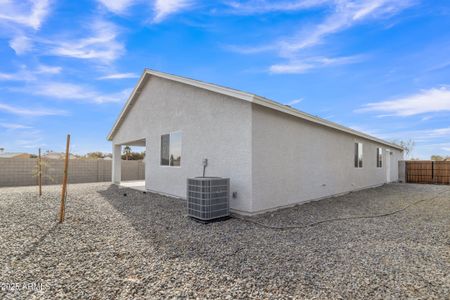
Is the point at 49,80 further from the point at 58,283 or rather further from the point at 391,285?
the point at 391,285

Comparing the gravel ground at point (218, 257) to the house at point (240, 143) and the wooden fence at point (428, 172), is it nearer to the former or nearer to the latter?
the house at point (240, 143)

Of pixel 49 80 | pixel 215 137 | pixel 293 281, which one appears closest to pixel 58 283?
pixel 293 281

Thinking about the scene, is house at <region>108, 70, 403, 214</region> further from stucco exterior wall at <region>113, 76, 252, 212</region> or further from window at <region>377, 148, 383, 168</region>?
window at <region>377, 148, 383, 168</region>

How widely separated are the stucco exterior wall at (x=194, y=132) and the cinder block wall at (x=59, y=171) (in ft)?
20.0

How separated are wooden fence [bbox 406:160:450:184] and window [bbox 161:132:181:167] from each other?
17880mm

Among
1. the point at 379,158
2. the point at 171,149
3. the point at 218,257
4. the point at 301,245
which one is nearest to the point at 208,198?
the point at 218,257

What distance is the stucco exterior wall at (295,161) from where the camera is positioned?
18.1ft

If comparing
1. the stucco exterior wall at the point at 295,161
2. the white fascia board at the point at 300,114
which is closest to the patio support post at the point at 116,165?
the stucco exterior wall at the point at 295,161

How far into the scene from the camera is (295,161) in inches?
265

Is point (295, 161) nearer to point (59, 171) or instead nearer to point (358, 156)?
point (358, 156)

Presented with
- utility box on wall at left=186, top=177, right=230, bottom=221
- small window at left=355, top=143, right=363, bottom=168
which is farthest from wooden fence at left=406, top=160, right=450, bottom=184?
utility box on wall at left=186, top=177, right=230, bottom=221

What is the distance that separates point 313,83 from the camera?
9.52 m

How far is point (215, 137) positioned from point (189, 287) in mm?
4233

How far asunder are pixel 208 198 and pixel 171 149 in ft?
11.9
